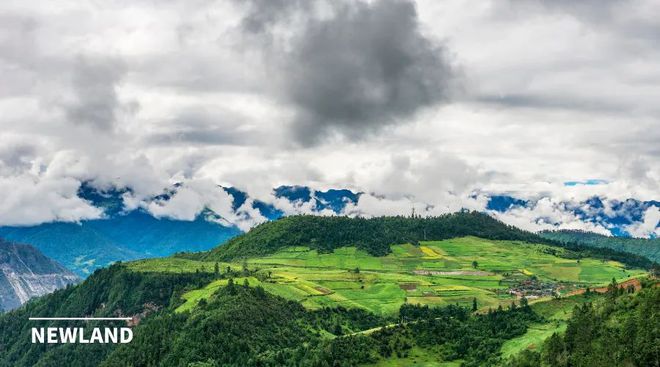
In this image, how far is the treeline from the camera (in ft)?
505

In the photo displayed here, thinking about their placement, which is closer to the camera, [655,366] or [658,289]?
[655,366]

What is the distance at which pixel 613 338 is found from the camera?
16725cm

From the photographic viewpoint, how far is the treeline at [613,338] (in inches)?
6058

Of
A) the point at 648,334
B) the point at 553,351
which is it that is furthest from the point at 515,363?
the point at 648,334

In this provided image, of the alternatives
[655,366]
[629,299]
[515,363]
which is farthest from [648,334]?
[515,363]

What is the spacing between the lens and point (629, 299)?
189375 mm

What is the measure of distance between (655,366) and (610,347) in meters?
14.9

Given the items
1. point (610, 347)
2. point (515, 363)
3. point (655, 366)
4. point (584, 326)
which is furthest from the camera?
Result: point (515, 363)

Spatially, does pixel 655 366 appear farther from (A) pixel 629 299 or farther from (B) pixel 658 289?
(A) pixel 629 299

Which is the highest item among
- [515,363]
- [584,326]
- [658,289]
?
[658,289]

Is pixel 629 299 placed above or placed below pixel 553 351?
above

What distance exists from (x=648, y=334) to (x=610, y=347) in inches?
472

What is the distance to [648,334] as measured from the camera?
154 meters

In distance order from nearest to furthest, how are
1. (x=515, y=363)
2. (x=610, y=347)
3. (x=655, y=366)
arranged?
(x=655, y=366) < (x=610, y=347) < (x=515, y=363)
